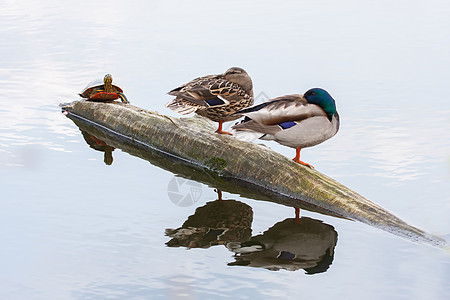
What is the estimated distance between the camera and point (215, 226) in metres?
8.34

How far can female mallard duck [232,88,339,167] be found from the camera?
28.8 ft

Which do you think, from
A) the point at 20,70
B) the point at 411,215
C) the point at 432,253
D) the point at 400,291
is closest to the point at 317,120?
the point at 411,215

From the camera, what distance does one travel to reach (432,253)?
7.50 metres

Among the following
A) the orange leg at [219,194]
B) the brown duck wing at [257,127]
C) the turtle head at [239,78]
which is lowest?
the orange leg at [219,194]

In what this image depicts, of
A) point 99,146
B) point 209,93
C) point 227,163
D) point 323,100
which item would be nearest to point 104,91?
point 99,146

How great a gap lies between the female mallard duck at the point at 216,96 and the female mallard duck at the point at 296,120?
0.65 m

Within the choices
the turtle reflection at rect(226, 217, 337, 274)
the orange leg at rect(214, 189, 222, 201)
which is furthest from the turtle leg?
the turtle reflection at rect(226, 217, 337, 274)

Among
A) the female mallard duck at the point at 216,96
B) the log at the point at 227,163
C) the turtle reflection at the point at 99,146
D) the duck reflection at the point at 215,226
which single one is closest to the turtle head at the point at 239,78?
the female mallard duck at the point at 216,96

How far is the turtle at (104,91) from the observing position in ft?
40.0

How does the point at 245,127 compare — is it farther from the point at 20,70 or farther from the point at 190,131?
the point at 20,70

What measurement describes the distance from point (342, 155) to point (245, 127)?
6.61 ft

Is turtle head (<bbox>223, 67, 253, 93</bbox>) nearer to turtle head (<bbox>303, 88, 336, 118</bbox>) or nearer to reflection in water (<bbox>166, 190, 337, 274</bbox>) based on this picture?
turtle head (<bbox>303, 88, 336, 118</bbox>)

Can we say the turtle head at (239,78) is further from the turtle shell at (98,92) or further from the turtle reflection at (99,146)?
the turtle shell at (98,92)

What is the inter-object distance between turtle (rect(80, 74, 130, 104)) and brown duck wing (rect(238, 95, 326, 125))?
3772 millimetres
